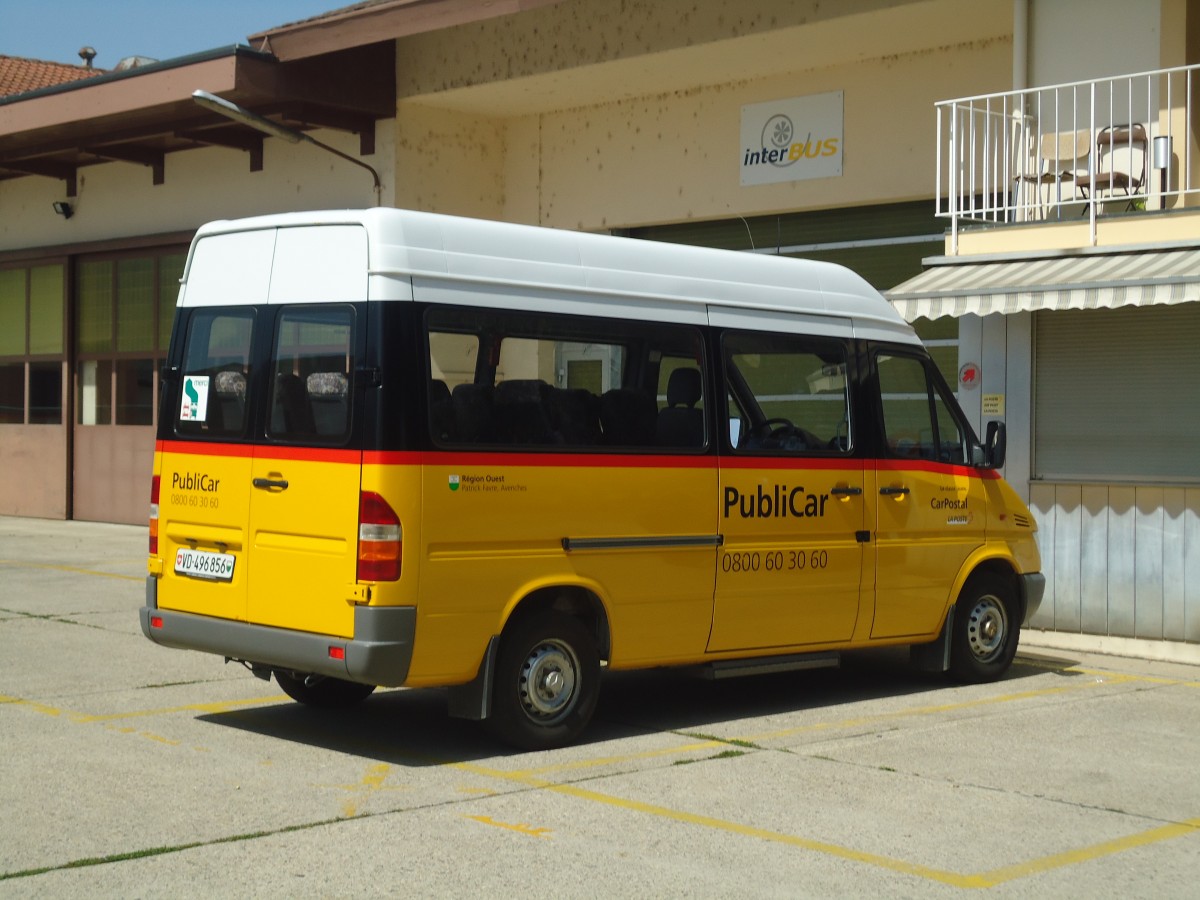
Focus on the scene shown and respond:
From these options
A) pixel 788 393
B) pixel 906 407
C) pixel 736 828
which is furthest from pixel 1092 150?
pixel 736 828

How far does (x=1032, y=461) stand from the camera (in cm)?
1266

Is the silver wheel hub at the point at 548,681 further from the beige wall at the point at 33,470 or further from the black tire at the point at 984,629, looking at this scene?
the beige wall at the point at 33,470

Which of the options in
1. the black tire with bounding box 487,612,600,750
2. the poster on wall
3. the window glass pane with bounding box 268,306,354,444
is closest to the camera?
the window glass pane with bounding box 268,306,354,444

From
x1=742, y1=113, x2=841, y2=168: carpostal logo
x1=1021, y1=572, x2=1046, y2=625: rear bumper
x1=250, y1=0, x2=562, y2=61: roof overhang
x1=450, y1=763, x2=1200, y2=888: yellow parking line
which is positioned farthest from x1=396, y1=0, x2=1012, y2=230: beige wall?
x1=450, y1=763, x2=1200, y2=888: yellow parking line

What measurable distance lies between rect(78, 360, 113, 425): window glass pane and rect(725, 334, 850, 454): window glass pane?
1575 centimetres

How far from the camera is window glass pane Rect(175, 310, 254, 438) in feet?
25.6

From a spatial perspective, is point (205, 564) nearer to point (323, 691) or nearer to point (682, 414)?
point (323, 691)

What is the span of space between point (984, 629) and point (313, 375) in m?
Answer: 4.88

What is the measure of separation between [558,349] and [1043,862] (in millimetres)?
3461

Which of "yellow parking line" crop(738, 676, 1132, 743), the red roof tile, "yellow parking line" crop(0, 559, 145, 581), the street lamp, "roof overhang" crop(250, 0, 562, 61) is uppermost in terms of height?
the red roof tile

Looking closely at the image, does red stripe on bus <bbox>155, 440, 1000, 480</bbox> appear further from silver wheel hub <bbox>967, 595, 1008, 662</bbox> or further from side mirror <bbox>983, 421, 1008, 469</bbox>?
silver wheel hub <bbox>967, 595, 1008, 662</bbox>

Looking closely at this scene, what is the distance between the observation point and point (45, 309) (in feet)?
78.8

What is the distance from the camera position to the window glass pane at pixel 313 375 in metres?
7.34

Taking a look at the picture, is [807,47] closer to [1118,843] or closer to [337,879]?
[1118,843]
